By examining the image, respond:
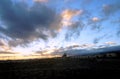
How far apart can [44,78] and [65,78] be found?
406cm

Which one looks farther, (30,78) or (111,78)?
(30,78)

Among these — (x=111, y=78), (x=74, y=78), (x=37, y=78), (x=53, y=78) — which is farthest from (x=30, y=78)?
(x=111, y=78)

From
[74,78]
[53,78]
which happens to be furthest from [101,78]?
[53,78]

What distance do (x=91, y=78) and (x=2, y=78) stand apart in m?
17.8

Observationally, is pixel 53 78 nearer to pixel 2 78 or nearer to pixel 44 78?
pixel 44 78

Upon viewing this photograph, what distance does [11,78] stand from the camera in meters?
44.9

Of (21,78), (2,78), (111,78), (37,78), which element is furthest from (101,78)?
(2,78)

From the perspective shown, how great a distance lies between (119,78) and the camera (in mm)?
40031

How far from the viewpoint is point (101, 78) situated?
4109 cm

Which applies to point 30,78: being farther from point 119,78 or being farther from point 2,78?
point 119,78

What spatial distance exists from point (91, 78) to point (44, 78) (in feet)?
29.4

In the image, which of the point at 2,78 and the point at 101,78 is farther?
the point at 2,78

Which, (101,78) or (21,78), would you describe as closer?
(101,78)

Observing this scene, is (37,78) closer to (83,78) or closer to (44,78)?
(44,78)
